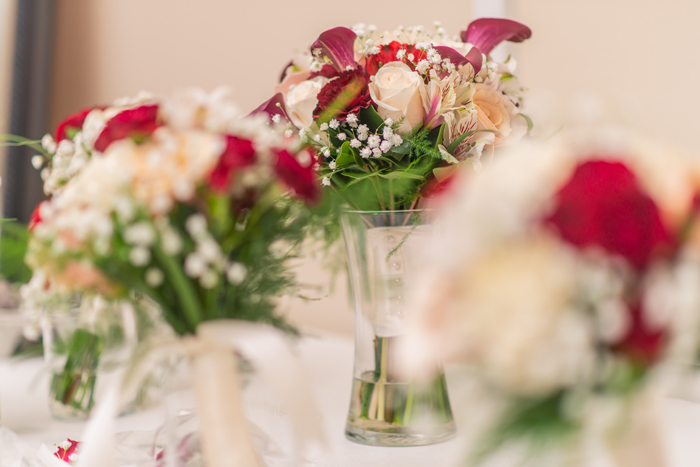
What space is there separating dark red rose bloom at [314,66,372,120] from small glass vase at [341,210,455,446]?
0.12 metres

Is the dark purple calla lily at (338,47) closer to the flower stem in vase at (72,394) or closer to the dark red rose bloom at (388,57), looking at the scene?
the dark red rose bloom at (388,57)

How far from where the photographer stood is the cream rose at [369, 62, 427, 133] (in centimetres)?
65

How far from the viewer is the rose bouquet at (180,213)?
400 mm

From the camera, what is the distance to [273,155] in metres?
0.44

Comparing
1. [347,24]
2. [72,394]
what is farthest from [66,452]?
[347,24]

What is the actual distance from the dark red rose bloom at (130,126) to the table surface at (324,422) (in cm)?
21

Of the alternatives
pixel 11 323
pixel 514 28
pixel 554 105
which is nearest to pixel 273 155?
pixel 554 105

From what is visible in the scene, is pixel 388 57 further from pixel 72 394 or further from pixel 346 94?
pixel 72 394

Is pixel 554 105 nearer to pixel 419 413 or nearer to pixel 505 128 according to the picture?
pixel 505 128

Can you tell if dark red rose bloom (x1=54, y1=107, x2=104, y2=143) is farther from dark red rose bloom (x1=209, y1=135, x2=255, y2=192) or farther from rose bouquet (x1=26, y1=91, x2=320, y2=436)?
dark red rose bloom (x1=209, y1=135, x2=255, y2=192)

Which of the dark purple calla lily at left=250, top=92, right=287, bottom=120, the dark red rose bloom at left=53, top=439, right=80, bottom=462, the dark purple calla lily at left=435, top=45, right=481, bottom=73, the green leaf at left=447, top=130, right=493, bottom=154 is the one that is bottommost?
the dark red rose bloom at left=53, top=439, right=80, bottom=462

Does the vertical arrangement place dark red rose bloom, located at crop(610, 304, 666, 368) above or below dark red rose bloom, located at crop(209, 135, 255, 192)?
below

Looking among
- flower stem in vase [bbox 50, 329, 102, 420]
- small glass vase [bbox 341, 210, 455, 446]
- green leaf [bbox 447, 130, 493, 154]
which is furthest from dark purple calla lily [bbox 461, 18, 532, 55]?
flower stem in vase [bbox 50, 329, 102, 420]

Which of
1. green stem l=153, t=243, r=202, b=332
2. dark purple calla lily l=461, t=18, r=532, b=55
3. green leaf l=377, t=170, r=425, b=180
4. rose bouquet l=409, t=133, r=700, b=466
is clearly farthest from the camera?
dark purple calla lily l=461, t=18, r=532, b=55
